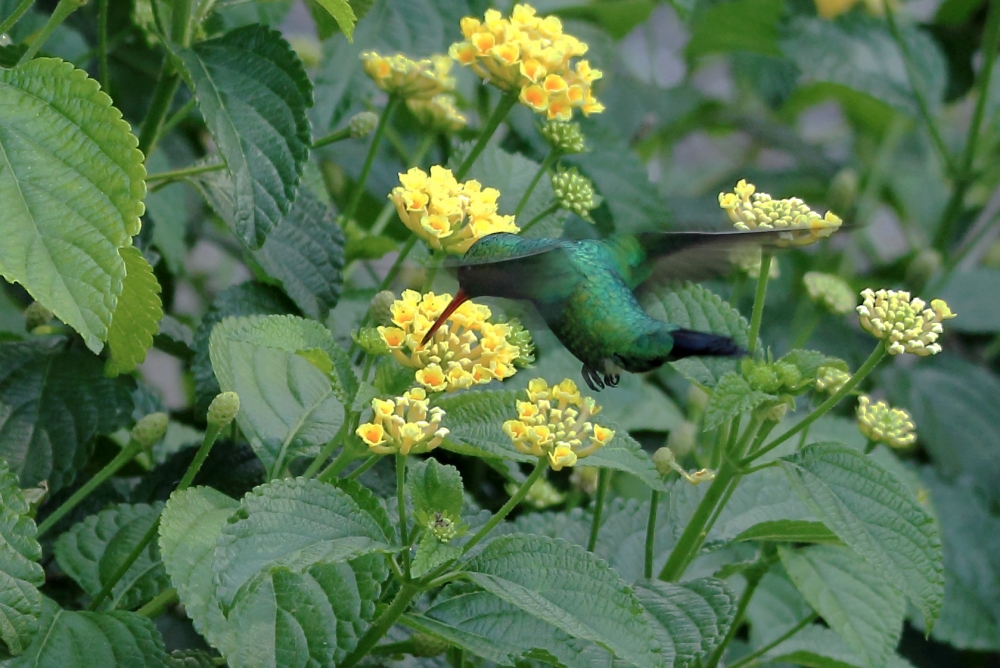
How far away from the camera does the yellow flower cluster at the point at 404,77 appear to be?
0.96 m

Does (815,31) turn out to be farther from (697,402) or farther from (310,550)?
(310,550)

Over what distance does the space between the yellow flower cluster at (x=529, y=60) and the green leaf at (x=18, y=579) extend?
446 millimetres

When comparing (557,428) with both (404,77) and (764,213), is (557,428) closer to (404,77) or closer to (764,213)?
(764,213)

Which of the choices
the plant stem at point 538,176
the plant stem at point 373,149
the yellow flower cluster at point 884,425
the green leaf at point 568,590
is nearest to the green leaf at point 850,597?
the yellow flower cluster at point 884,425

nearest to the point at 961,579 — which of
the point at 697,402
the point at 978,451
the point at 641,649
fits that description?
the point at 978,451

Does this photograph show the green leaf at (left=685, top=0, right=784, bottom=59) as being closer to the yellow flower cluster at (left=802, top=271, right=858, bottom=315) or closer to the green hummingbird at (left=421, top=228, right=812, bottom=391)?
the yellow flower cluster at (left=802, top=271, right=858, bottom=315)

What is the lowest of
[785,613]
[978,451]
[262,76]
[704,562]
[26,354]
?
[978,451]

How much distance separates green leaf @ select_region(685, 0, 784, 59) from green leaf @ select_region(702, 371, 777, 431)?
41.3 inches

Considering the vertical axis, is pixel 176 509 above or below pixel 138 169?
below

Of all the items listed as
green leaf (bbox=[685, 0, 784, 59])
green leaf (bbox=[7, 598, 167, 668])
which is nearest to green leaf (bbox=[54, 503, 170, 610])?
green leaf (bbox=[7, 598, 167, 668])

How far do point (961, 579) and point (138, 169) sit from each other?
1237 millimetres

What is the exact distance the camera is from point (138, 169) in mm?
655

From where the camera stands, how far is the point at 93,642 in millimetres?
688

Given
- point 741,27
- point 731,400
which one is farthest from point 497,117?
point 741,27
